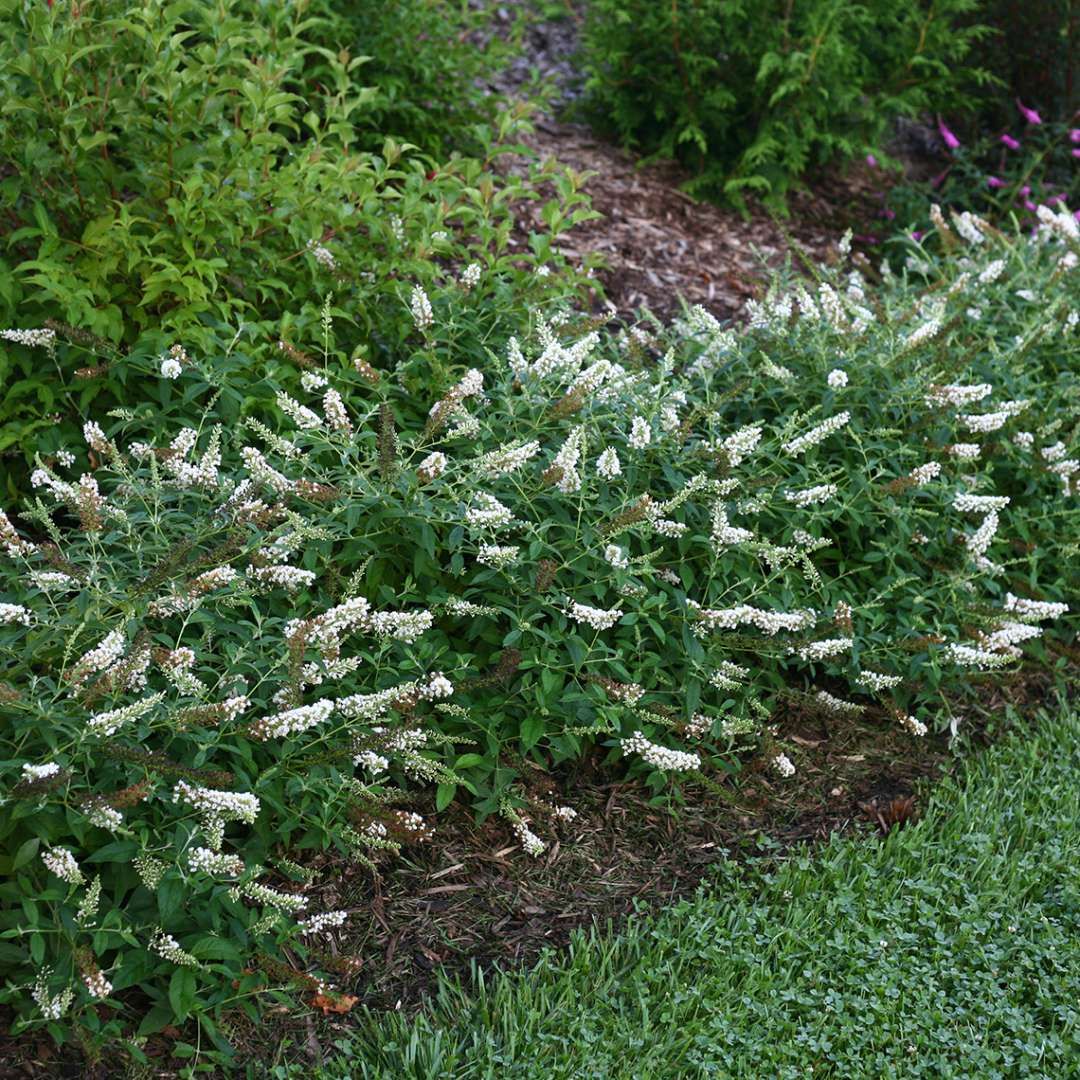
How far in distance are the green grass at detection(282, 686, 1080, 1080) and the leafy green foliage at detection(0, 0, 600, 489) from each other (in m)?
1.98

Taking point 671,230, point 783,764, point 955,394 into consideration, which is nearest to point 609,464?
point 783,764

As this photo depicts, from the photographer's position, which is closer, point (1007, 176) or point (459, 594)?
point (459, 594)

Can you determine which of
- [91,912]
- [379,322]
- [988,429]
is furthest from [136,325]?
[988,429]

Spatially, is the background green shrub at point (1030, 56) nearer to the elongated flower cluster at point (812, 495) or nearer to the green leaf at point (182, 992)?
the elongated flower cluster at point (812, 495)

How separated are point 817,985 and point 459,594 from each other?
144cm

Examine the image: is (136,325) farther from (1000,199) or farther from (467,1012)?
(1000,199)

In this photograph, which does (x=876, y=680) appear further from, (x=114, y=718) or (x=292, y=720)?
(x=114, y=718)

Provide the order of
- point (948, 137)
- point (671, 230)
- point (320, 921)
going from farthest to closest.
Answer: point (948, 137), point (671, 230), point (320, 921)

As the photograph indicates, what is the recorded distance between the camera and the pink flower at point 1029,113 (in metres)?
7.46

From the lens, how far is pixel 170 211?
3.85m

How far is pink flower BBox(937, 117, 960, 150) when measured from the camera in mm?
7430

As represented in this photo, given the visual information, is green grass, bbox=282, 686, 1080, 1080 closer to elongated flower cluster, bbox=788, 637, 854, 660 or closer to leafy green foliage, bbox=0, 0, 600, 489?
elongated flower cluster, bbox=788, 637, 854, 660

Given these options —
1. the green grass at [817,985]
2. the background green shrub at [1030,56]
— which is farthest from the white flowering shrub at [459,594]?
the background green shrub at [1030,56]

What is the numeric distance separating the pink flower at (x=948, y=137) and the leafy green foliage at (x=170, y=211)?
395 centimetres
